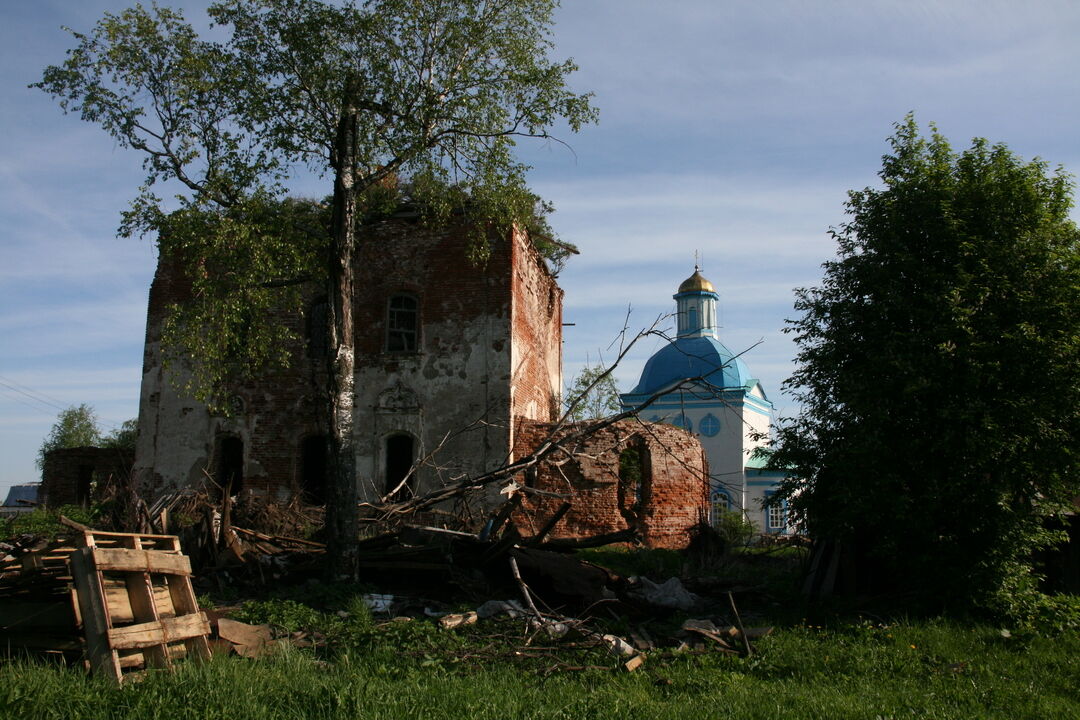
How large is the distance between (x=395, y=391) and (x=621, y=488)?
5.07 m

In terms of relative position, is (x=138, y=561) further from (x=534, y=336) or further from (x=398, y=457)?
(x=534, y=336)

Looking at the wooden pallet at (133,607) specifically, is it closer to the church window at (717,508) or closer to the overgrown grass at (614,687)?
the overgrown grass at (614,687)

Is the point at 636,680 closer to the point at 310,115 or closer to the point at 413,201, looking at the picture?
the point at 310,115

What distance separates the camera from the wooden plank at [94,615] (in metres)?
5.67

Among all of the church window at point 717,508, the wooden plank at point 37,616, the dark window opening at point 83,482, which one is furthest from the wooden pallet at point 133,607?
the dark window opening at point 83,482

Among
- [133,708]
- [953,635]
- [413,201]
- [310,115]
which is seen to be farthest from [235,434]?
[953,635]

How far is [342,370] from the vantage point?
10.6m

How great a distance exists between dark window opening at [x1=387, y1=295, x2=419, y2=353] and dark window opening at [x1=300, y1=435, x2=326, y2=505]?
8.09 feet

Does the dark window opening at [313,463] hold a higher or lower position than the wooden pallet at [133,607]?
higher

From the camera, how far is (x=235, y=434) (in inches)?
692

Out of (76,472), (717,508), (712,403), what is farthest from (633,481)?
(712,403)

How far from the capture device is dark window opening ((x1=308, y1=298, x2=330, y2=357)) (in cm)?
1752

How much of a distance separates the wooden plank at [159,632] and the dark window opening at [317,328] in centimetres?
1113

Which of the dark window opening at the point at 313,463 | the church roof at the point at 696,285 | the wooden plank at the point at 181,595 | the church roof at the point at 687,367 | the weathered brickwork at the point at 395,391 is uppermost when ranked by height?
the church roof at the point at 696,285
